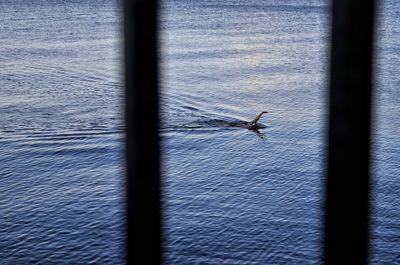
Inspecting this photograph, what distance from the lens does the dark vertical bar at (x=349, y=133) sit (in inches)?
58.7

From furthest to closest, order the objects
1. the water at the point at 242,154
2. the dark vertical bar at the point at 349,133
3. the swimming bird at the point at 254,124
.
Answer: the swimming bird at the point at 254,124
the water at the point at 242,154
the dark vertical bar at the point at 349,133

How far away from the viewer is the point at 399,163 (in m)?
29.4

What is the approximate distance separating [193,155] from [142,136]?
1194 inches

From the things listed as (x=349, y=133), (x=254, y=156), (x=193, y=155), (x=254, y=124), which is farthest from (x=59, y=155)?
(x=349, y=133)

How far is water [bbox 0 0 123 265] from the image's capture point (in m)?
22.5

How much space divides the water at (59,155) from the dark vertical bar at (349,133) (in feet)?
9.08

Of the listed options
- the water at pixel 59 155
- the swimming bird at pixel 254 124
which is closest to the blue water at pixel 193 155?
the water at pixel 59 155

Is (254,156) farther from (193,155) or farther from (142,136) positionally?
(142,136)

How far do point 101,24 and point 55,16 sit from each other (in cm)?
1332

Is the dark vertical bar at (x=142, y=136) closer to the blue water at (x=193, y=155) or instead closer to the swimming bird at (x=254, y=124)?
the blue water at (x=193, y=155)

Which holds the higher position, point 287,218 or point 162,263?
point 162,263

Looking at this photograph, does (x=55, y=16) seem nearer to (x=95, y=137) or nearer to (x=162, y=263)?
(x=95, y=137)

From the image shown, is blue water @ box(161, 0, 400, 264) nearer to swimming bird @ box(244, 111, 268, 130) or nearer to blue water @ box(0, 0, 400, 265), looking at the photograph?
blue water @ box(0, 0, 400, 265)

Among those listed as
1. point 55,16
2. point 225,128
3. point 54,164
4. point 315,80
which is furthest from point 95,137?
point 55,16
